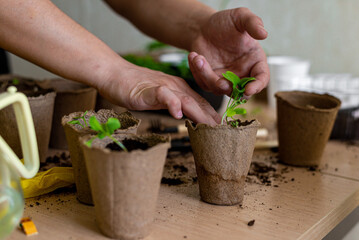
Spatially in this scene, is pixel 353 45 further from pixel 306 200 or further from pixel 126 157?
pixel 126 157

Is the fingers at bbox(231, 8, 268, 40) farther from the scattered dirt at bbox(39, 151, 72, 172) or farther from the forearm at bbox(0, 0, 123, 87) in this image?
the scattered dirt at bbox(39, 151, 72, 172)

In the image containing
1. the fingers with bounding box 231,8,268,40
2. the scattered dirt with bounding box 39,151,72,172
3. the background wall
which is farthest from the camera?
the background wall

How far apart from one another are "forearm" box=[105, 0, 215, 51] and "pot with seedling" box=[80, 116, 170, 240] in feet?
2.03

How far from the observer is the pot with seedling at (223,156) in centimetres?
80

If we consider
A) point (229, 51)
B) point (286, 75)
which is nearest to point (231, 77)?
point (229, 51)

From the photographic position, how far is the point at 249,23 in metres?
0.97

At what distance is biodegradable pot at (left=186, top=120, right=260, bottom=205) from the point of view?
80 centimetres

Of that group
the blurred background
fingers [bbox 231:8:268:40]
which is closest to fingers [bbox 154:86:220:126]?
fingers [bbox 231:8:268:40]

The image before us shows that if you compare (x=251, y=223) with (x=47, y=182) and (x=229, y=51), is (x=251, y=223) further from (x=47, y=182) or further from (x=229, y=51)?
(x=229, y=51)

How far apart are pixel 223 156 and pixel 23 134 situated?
1.24ft

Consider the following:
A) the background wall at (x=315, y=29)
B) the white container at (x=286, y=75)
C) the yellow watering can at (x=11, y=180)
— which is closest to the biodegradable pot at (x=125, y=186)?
the yellow watering can at (x=11, y=180)

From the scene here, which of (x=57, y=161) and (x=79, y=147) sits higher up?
(x=79, y=147)

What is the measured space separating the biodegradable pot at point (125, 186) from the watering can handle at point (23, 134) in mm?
87

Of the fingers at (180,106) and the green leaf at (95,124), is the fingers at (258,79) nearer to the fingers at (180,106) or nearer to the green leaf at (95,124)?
the fingers at (180,106)
